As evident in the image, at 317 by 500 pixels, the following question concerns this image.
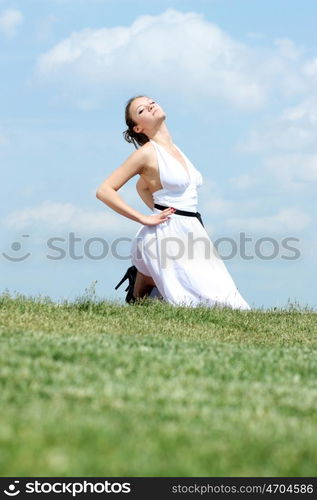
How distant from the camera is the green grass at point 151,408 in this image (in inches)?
164

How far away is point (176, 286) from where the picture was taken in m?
12.9

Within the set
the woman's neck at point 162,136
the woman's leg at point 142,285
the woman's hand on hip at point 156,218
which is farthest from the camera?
the woman's leg at point 142,285

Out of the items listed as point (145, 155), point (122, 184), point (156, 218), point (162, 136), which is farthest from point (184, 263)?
point (162, 136)

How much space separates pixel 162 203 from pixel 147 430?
830cm

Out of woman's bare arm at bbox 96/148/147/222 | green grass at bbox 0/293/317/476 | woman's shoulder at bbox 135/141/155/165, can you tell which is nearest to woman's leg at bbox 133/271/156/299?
woman's bare arm at bbox 96/148/147/222

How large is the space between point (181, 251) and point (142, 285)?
3.81 feet

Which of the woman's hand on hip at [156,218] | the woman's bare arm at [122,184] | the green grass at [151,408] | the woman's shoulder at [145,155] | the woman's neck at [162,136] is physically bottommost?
the green grass at [151,408]

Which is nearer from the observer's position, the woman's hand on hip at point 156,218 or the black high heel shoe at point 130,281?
the woman's hand on hip at point 156,218

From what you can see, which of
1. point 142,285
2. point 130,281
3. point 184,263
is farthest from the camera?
point 130,281

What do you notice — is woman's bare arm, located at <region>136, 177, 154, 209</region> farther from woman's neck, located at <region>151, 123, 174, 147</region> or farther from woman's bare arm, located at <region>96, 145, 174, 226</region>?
woman's neck, located at <region>151, 123, 174, 147</region>

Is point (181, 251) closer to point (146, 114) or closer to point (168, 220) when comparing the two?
point (168, 220)

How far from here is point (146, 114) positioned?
12.7m

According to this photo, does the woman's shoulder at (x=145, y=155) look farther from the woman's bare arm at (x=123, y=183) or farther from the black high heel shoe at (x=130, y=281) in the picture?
the black high heel shoe at (x=130, y=281)

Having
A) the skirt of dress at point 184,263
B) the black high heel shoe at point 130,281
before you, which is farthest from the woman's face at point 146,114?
the black high heel shoe at point 130,281
